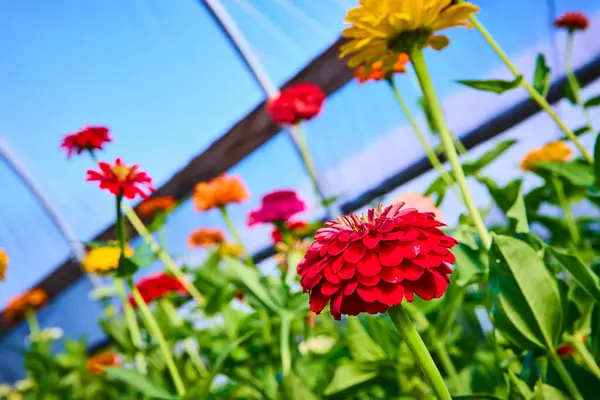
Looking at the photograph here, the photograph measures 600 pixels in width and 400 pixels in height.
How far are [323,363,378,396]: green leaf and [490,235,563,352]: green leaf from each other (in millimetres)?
231

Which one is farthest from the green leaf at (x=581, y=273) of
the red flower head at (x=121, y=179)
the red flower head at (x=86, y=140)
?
the red flower head at (x=86, y=140)

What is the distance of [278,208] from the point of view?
87 cm

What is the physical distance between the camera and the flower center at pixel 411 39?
45 centimetres

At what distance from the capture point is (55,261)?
125 inches

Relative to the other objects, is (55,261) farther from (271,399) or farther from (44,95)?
(271,399)

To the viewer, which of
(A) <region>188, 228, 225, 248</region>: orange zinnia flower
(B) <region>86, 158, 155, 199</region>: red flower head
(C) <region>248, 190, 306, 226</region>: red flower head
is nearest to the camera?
(B) <region>86, 158, 155, 199</region>: red flower head

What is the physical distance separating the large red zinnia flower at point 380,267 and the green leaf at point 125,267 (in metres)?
0.33

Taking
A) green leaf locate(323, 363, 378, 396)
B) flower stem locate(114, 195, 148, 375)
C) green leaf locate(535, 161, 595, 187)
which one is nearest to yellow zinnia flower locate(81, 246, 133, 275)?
flower stem locate(114, 195, 148, 375)

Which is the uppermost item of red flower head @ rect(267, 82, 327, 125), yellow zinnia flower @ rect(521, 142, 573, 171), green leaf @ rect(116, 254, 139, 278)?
red flower head @ rect(267, 82, 327, 125)

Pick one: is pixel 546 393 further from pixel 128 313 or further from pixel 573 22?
pixel 573 22

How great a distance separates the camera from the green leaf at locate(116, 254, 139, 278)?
57 centimetres

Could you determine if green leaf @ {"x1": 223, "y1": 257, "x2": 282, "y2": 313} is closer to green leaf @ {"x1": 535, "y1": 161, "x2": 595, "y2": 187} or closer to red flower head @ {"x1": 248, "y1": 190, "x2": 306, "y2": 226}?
red flower head @ {"x1": 248, "y1": 190, "x2": 306, "y2": 226}

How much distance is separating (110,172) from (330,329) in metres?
0.72

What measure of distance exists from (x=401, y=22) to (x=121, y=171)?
339mm
